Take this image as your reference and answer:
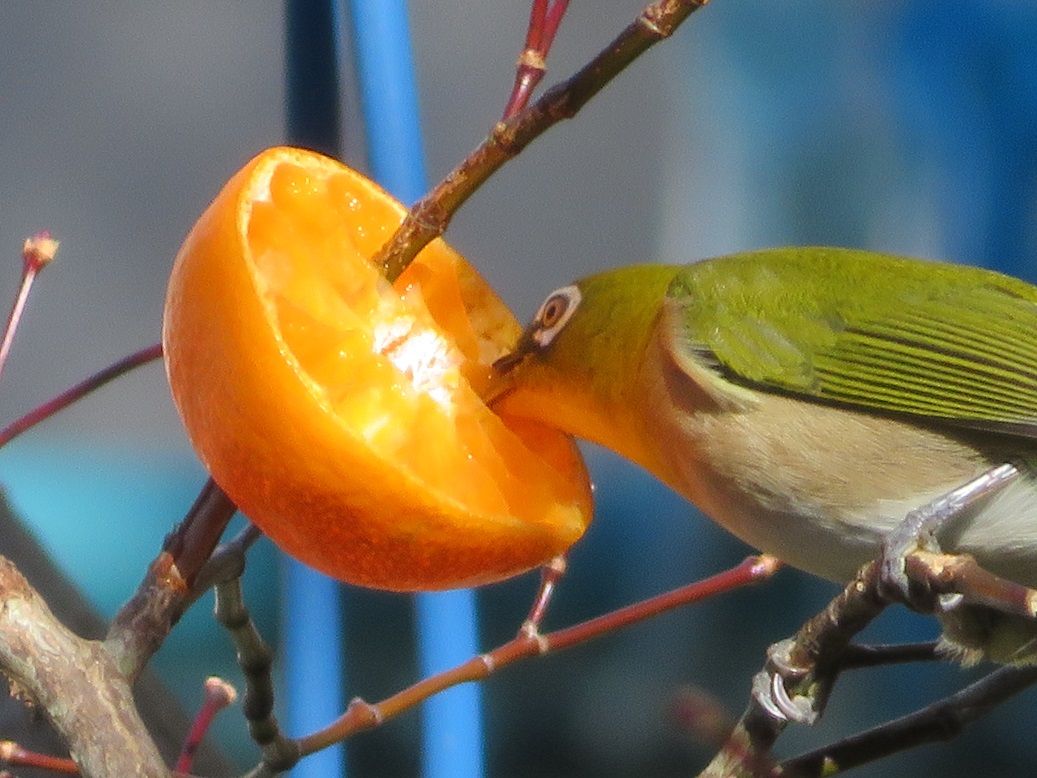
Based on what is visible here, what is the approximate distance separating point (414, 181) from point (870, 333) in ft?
2.18

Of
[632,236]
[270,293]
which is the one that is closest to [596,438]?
[270,293]

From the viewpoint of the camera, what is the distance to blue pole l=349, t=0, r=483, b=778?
1.35 metres

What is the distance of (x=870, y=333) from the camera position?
898 mm

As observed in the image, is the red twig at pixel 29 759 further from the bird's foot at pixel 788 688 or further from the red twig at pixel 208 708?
the bird's foot at pixel 788 688

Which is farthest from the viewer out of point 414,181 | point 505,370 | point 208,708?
point 414,181

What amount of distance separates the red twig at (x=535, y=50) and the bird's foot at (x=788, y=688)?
1.03ft

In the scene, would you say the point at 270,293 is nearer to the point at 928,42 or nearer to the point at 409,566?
the point at 409,566

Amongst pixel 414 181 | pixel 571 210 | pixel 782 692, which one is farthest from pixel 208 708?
pixel 571 210

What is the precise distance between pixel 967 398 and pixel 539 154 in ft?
2.87

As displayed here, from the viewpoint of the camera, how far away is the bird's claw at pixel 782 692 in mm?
612

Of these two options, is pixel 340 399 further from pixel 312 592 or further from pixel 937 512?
pixel 312 592

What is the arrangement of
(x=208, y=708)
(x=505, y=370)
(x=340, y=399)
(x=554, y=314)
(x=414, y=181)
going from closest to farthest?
(x=340, y=399)
(x=208, y=708)
(x=505, y=370)
(x=554, y=314)
(x=414, y=181)

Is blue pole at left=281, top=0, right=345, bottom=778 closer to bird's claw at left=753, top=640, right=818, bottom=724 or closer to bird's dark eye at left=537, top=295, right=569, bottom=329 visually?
bird's dark eye at left=537, top=295, right=569, bottom=329

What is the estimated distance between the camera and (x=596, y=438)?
0.92 m
